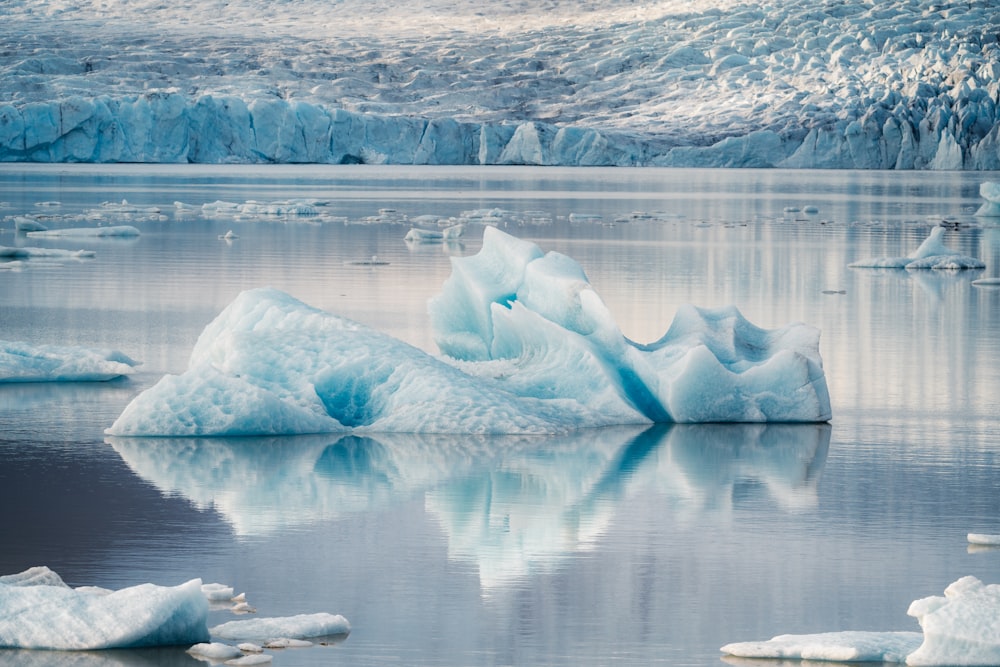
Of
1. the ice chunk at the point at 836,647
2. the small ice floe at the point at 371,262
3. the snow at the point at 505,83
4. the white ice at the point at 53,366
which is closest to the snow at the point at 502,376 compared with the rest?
the white ice at the point at 53,366

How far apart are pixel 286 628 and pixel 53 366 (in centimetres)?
484

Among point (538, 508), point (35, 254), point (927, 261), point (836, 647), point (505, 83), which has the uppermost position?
point (505, 83)

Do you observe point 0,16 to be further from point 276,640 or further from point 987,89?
point 276,640

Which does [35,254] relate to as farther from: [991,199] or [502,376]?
[991,199]

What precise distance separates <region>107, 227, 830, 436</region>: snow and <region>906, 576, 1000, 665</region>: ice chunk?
334cm

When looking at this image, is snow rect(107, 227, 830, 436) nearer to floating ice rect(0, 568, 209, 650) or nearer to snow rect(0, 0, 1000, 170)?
floating ice rect(0, 568, 209, 650)

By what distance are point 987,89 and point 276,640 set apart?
60760mm

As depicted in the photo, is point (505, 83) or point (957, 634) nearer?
point (957, 634)

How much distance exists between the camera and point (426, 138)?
184 ft

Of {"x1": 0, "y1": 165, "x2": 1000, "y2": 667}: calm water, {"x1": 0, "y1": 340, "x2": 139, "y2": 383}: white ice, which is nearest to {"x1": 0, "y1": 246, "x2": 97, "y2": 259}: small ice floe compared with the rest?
{"x1": 0, "y1": 165, "x2": 1000, "y2": 667}: calm water

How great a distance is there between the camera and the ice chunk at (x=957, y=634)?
3.65 metres

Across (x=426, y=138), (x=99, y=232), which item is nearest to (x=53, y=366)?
(x=99, y=232)

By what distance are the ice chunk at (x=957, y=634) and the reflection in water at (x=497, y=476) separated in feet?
4.41

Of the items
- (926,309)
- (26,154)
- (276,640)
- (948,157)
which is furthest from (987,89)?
(276,640)
